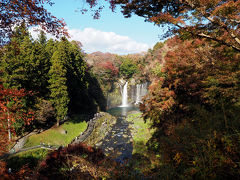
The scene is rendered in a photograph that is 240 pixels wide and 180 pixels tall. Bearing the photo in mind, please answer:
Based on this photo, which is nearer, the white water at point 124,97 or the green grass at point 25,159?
the green grass at point 25,159

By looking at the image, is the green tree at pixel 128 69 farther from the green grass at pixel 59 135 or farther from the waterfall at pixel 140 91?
the green grass at pixel 59 135

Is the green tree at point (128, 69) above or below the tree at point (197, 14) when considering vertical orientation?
above

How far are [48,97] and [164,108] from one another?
13692mm

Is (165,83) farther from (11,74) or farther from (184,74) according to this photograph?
(11,74)

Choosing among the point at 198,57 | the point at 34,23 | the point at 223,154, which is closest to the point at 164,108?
the point at 198,57

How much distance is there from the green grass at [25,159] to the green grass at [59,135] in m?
1.55

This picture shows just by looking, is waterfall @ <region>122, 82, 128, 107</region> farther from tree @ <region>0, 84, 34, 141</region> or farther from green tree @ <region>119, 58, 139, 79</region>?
tree @ <region>0, 84, 34, 141</region>

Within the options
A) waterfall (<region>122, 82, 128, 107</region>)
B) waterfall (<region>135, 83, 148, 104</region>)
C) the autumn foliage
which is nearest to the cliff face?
waterfall (<region>135, 83, 148, 104</region>)

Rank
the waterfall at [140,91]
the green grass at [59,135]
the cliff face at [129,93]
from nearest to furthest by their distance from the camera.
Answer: the green grass at [59,135]
the waterfall at [140,91]
the cliff face at [129,93]

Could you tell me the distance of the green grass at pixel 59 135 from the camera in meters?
12.3

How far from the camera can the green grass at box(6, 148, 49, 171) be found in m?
8.99

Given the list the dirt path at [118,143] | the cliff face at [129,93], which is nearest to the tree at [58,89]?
the dirt path at [118,143]

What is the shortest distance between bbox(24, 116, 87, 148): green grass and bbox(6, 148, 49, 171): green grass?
1547 mm

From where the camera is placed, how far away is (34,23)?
3250 millimetres
